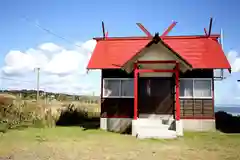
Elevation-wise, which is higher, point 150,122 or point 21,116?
point 21,116

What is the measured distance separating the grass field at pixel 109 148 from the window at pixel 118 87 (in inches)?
186

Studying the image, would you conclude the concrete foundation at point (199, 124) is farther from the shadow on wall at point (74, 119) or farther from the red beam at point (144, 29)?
the red beam at point (144, 29)

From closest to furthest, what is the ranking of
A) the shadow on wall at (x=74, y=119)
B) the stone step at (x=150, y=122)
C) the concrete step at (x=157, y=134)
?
the concrete step at (x=157, y=134) < the stone step at (x=150, y=122) < the shadow on wall at (x=74, y=119)

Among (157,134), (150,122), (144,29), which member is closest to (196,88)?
(150,122)

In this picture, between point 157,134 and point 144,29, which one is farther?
point 144,29

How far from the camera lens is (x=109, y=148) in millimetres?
10727

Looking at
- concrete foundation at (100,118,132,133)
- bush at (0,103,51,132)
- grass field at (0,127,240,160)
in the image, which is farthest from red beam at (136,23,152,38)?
grass field at (0,127,240,160)

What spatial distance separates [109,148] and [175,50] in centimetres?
977

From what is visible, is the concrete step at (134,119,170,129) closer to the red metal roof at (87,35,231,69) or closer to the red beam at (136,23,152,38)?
the red metal roof at (87,35,231,69)

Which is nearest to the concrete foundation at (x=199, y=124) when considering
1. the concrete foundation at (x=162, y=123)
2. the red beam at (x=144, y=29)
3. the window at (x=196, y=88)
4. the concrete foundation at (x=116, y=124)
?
the concrete foundation at (x=162, y=123)

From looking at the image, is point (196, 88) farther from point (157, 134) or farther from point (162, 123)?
point (157, 134)

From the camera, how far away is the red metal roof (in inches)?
681

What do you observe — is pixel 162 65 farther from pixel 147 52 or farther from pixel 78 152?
pixel 78 152

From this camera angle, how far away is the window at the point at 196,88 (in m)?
17.1
